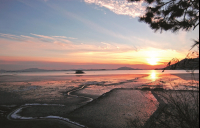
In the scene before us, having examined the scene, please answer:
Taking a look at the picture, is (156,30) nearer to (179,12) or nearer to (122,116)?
(179,12)

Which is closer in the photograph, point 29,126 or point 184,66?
point 184,66

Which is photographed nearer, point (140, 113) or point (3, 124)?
point (3, 124)

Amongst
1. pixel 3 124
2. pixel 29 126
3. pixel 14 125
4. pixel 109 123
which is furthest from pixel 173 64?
pixel 3 124

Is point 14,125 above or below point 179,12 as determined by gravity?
below

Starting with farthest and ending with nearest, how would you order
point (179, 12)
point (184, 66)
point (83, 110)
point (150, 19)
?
point (83, 110) → point (150, 19) → point (179, 12) → point (184, 66)

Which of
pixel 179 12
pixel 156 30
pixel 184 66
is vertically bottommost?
pixel 184 66

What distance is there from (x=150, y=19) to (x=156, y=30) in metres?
0.44

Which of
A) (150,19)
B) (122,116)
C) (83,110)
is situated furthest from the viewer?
(83,110)

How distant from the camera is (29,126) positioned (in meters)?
5.38

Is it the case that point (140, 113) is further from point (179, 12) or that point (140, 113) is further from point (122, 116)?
point (179, 12)

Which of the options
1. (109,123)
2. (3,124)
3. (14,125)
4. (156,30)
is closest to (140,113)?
(109,123)

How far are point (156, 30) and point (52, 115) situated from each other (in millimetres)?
5775

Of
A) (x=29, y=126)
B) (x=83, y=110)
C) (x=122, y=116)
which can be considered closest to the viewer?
(x=29, y=126)

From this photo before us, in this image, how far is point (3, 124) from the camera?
555cm
